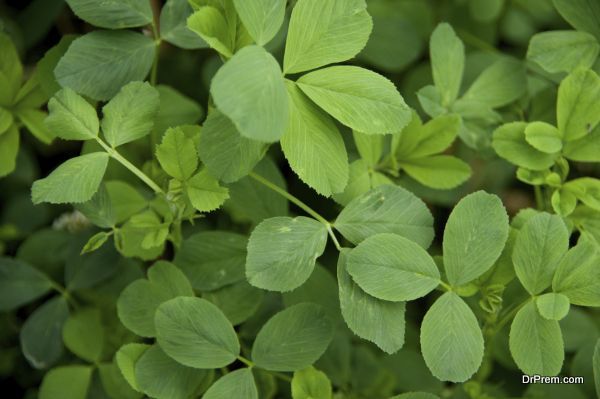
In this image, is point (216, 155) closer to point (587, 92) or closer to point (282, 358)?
point (282, 358)

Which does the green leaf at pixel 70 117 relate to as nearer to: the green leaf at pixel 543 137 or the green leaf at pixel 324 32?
the green leaf at pixel 324 32

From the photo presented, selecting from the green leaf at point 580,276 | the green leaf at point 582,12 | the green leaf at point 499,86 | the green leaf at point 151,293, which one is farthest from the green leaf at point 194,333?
the green leaf at point 582,12

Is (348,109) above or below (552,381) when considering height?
above

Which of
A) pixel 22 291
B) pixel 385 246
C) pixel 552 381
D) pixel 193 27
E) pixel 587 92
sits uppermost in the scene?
pixel 193 27

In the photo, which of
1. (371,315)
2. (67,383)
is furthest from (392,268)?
(67,383)

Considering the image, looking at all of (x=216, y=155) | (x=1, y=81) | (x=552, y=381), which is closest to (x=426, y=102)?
(x=216, y=155)

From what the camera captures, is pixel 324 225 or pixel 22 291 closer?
pixel 324 225

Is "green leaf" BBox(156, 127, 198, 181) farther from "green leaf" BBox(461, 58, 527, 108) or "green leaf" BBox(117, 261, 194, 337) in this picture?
"green leaf" BBox(461, 58, 527, 108)

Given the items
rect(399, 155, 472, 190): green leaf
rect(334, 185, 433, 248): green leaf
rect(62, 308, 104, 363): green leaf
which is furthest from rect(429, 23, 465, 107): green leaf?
rect(62, 308, 104, 363): green leaf
